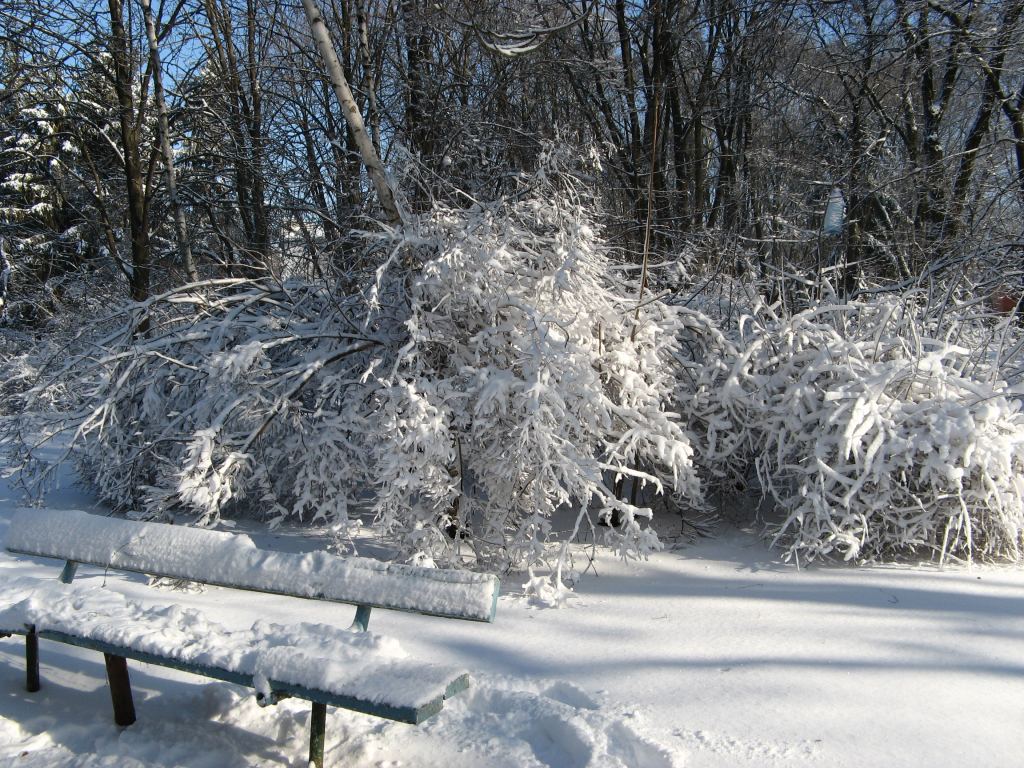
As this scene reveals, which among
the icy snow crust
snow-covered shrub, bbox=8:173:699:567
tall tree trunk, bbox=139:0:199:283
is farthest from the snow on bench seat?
tall tree trunk, bbox=139:0:199:283

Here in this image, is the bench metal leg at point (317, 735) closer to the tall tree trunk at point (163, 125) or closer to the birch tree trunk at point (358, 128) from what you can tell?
the birch tree trunk at point (358, 128)

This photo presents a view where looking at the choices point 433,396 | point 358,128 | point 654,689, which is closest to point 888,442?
point 654,689

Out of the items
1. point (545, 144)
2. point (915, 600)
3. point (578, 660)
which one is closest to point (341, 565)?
point (578, 660)

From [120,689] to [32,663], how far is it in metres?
0.49

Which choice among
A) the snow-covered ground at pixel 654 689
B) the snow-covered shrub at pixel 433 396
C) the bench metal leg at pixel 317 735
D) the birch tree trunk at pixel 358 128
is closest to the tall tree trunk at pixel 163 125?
the snow-covered shrub at pixel 433 396

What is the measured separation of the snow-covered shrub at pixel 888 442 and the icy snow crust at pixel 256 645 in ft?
9.19

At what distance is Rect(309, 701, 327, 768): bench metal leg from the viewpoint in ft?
8.36

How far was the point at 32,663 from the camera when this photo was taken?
310 cm

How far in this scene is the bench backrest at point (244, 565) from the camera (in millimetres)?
2842

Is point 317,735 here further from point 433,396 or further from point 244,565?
point 433,396

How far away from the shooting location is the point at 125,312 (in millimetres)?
5957

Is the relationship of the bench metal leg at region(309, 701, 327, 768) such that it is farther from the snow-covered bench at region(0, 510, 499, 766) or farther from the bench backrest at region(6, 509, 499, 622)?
the bench backrest at region(6, 509, 499, 622)

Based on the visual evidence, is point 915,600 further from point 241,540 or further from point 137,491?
point 137,491

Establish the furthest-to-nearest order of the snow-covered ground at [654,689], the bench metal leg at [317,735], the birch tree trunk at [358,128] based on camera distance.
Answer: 1. the birch tree trunk at [358,128]
2. the snow-covered ground at [654,689]
3. the bench metal leg at [317,735]
